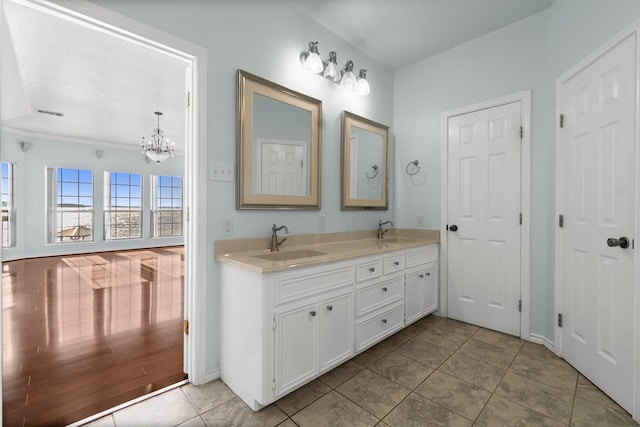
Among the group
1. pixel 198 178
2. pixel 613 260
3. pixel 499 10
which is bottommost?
pixel 613 260

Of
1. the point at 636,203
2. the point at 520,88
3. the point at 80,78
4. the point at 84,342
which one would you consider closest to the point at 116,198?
the point at 80,78

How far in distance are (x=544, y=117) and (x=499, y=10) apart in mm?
974

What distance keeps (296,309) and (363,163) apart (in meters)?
1.80

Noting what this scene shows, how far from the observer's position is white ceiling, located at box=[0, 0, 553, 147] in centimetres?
241

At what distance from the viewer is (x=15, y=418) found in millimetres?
1561

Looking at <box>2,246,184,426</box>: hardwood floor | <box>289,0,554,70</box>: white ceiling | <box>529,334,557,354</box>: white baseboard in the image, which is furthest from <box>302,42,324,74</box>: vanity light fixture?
<box>529,334,557,354</box>: white baseboard

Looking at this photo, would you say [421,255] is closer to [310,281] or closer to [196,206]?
[310,281]

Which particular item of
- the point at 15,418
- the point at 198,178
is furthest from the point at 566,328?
the point at 15,418

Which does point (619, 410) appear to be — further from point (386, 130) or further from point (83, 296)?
point (83, 296)

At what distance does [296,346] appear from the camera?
1709mm

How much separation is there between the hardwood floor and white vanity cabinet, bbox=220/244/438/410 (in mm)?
623

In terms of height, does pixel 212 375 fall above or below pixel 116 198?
below

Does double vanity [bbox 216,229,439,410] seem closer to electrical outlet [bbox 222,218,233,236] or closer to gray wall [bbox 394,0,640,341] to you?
electrical outlet [bbox 222,218,233,236]

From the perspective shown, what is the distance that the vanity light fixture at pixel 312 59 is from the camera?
93.3 inches
